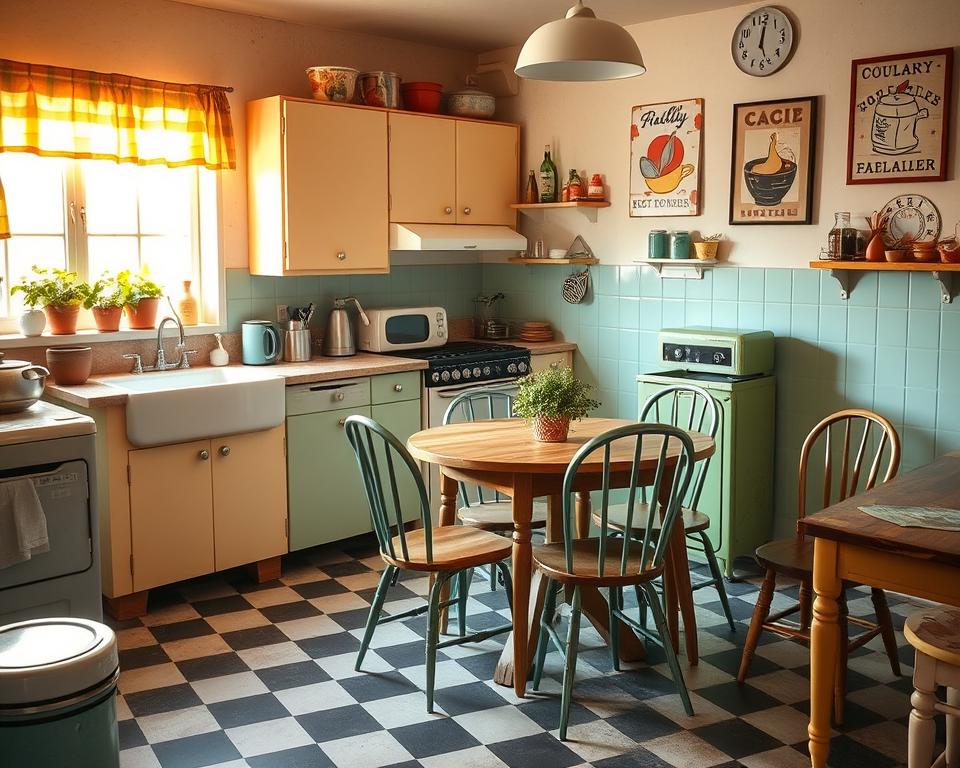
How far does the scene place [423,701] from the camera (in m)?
3.18

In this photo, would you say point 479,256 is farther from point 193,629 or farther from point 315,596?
point 193,629

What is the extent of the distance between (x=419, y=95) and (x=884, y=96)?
7.17 ft

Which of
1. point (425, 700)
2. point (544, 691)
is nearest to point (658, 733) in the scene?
point (544, 691)

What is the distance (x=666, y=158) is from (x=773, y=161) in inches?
22.2

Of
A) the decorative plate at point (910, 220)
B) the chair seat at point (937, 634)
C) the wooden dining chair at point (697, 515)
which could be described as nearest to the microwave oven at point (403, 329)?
the wooden dining chair at point (697, 515)

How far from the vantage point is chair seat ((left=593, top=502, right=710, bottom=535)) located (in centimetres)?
351

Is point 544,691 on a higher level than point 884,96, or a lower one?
lower

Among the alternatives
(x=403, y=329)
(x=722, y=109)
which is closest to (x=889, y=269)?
(x=722, y=109)

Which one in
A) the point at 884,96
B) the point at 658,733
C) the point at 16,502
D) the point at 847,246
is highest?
the point at 884,96

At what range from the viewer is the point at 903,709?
3129 mm

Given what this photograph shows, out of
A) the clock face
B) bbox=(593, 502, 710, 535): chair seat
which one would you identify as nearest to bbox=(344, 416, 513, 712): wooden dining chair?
bbox=(593, 502, 710, 535): chair seat

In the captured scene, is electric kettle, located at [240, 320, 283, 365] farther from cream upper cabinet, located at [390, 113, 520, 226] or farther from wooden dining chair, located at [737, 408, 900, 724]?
wooden dining chair, located at [737, 408, 900, 724]

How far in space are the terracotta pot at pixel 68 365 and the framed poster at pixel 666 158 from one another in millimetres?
2629

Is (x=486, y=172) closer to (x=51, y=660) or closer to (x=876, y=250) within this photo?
(x=876, y=250)
